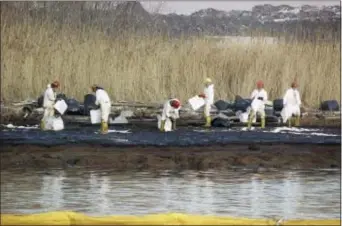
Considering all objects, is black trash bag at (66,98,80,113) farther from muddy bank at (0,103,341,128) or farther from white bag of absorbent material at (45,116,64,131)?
white bag of absorbent material at (45,116,64,131)

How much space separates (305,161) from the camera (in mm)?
13195

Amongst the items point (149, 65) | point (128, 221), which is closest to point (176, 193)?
point (128, 221)

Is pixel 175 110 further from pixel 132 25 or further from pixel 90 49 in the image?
pixel 132 25

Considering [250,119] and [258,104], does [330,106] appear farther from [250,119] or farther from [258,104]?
[258,104]

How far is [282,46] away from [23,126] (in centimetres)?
694

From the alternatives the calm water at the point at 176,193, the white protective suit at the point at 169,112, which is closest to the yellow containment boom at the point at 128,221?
the calm water at the point at 176,193

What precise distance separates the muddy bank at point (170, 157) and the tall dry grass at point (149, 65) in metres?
5.94

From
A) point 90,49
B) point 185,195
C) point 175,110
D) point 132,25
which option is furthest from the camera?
point 132,25

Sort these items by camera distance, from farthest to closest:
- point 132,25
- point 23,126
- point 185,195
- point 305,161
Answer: point 132,25
point 23,126
point 305,161
point 185,195

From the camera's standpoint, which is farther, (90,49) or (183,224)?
(90,49)

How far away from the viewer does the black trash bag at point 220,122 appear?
55.1ft

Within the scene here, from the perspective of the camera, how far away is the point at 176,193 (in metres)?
10.1

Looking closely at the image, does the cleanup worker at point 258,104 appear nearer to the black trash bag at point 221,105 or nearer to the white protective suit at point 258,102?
the white protective suit at point 258,102

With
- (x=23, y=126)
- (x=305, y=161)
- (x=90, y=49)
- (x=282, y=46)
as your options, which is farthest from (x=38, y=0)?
(x=305, y=161)
